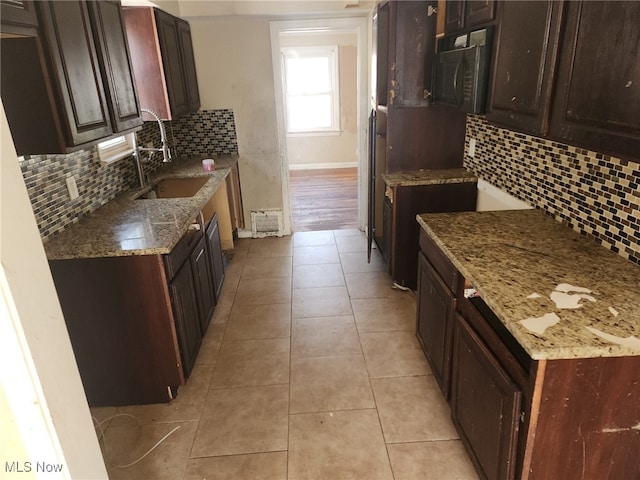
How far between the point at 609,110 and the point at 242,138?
3431 mm

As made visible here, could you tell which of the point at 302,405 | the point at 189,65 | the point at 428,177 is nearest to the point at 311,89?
the point at 189,65

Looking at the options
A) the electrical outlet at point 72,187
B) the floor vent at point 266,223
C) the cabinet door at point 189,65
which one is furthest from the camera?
the floor vent at point 266,223

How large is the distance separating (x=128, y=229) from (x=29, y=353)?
129 cm

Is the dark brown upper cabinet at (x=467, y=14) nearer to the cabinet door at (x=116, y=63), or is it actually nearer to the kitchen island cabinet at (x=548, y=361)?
the kitchen island cabinet at (x=548, y=361)

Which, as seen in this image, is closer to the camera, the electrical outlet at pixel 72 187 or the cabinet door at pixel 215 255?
the electrical outlet at pixel 72 187

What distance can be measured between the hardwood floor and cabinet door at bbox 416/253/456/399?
2492mm

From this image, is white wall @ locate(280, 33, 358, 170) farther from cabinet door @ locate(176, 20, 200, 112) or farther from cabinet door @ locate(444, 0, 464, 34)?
cabinet door @ locate(444, 0, 464, 34)

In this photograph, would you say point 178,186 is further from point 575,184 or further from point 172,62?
point 575,184

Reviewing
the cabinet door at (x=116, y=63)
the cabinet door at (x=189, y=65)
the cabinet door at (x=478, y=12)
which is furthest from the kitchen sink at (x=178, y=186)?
the cabinet door at (x=478, y=12)

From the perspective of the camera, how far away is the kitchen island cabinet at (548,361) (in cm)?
116

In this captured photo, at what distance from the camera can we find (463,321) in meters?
1.68

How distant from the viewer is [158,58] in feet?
10.0

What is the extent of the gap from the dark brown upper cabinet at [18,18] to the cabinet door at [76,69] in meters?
0.05

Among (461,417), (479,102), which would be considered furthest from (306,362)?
(479,102)
